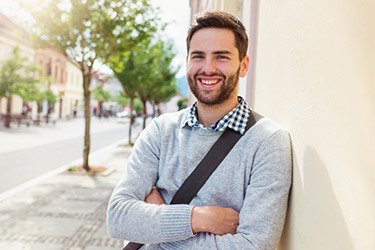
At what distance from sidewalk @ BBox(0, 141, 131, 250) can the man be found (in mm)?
3705

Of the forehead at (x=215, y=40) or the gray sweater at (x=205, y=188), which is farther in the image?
the forehead at (x=215, y=40)

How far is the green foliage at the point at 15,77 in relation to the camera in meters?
27.7

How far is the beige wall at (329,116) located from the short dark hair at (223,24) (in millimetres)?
207

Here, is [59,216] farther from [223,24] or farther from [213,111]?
[223,24]

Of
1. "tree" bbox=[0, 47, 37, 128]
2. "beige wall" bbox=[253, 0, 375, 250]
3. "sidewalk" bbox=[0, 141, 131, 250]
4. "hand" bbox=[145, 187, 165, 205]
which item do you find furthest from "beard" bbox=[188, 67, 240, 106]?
"tree" bbox=[0, 47, 37, 128]

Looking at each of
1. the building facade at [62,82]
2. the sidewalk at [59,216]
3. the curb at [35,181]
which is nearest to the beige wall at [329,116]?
the sidewalk at [59,216]

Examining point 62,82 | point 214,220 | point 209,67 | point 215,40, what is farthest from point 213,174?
point 62,82

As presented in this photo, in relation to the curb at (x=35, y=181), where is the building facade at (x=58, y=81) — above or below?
above

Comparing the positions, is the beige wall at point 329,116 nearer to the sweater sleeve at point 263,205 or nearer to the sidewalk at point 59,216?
the sweater sleeve at point 263,205

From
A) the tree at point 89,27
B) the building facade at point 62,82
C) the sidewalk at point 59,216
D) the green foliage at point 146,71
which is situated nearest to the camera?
the sidewalk at point 59,216

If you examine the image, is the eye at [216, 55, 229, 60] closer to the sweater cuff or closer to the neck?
the neck

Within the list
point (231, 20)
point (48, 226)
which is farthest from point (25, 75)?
point (231, 20)

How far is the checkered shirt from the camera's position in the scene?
2160mm

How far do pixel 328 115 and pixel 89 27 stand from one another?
11.2 m
